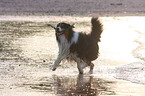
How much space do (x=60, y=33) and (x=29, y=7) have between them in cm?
2360

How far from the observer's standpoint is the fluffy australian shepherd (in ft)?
27.4

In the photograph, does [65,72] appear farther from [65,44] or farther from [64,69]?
[65,44]

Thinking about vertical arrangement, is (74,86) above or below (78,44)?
below

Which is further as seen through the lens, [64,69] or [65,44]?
[64,69]

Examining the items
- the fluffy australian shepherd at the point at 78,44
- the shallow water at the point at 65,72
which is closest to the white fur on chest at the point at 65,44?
the fluffy australian shepherd at the point at 78,44

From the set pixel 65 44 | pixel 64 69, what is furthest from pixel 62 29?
pixel 64 69

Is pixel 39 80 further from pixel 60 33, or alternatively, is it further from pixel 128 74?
pixel 128 74

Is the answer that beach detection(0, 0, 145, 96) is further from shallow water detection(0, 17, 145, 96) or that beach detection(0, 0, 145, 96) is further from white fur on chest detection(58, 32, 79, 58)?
white fur on chest detection(58, 32, 79, 58)

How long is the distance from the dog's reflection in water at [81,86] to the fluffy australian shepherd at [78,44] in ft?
1.99

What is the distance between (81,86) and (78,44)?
1.55 metres

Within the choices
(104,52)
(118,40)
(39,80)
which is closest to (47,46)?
(104,52)

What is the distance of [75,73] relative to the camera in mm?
8672

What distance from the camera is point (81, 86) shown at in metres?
7.26

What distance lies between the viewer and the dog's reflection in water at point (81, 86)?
6.69 meters
